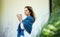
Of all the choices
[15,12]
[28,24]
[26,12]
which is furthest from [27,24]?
[15,12]

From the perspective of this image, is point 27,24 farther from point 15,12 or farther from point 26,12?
point 15,12

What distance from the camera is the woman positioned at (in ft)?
4.79

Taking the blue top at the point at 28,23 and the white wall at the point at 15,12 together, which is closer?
the white wall at the point at 15,12

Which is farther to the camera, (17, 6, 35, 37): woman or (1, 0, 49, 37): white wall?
(17, 6, 35, 37): woman

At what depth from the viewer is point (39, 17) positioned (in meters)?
1.37

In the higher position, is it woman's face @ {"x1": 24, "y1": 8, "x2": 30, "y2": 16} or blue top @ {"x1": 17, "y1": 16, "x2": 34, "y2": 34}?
woman's face @ {"x1": 24, "y1": 8, "x2": 30, "y2": 16}

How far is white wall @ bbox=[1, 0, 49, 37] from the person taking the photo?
1.36m

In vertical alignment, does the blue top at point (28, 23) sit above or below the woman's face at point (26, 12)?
below

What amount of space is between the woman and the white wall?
0.05 meters

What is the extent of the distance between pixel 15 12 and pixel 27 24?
10.7 inches

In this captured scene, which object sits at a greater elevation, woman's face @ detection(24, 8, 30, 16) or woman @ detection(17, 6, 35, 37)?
woman's face @ detection(24, 8, 30, 16)

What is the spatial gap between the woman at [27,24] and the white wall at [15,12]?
54mm

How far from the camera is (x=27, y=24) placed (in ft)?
4.89

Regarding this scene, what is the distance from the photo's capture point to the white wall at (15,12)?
136 cm
